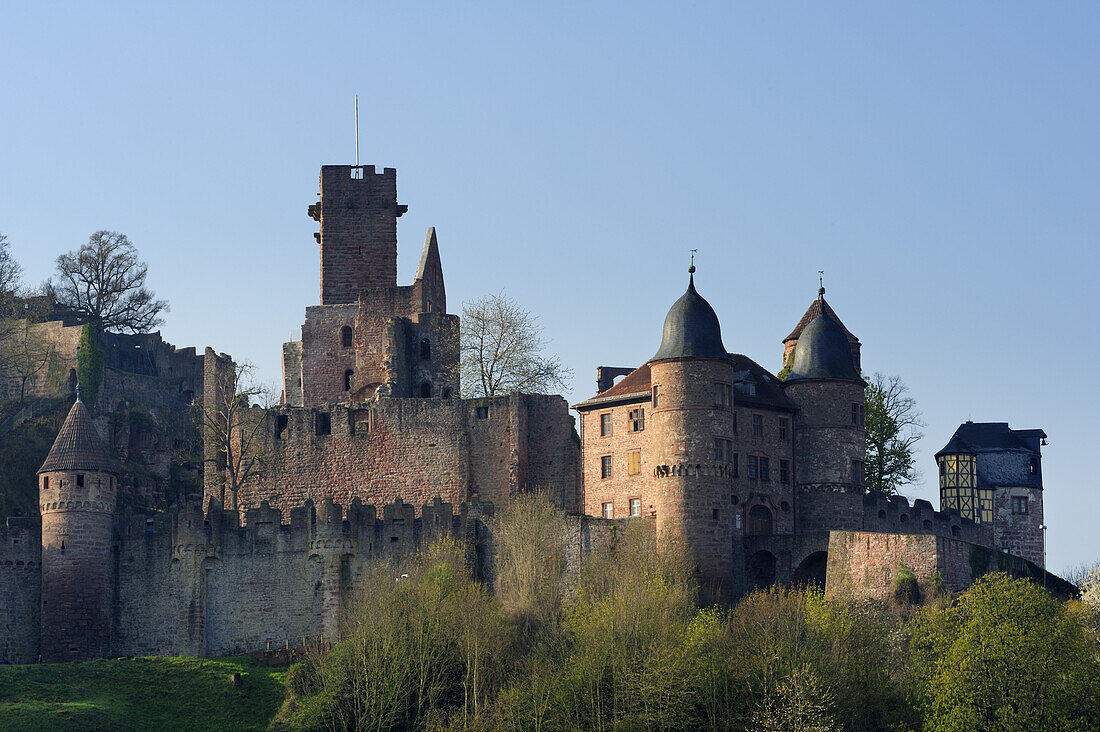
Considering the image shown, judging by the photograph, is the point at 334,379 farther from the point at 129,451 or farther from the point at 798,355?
the point at 798,355

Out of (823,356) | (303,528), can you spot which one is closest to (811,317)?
(823,356)

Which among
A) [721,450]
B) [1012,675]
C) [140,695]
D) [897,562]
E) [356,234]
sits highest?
[356,234]

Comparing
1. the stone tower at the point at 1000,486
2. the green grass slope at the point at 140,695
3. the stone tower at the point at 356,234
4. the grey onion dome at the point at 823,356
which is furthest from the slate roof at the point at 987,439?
the green grass slope at the point at 140,695

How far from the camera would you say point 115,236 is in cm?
10394

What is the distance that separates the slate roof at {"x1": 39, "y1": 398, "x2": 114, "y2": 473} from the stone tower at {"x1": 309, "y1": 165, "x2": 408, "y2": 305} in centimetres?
1425

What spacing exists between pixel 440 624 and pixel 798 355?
19.9 meters

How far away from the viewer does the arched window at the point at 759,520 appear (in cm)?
7932

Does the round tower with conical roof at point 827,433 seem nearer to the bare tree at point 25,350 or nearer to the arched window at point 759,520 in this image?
the arched window at point 759,520

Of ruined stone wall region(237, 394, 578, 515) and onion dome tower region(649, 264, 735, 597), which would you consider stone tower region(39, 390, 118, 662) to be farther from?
onion dome tower region(649, 264, 735, 597)

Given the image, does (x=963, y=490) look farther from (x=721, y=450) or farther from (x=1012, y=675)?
(x=1012, y=675)

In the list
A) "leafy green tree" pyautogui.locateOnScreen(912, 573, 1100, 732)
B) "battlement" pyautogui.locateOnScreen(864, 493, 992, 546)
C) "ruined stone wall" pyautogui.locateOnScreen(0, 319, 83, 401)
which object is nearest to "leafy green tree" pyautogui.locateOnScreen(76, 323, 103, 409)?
"ruined stone wall" pyautogui.locateOnScreen(0, 319, 83, 401)

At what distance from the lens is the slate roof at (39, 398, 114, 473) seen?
78.0 metres

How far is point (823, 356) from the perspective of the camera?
270ft

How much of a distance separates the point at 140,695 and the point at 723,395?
22.5 m
